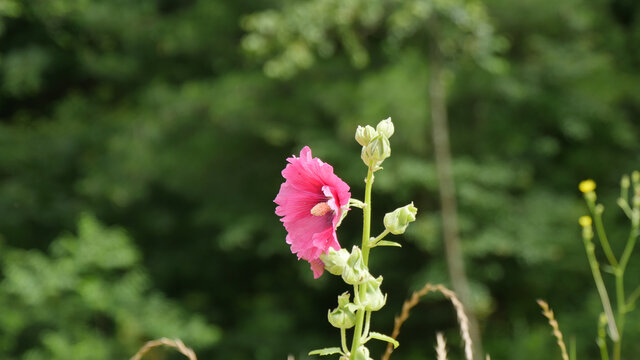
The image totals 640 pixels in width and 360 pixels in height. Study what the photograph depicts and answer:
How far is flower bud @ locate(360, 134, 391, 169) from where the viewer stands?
2.30ft

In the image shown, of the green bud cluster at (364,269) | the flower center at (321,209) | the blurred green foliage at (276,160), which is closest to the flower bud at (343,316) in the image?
the green bud cluster at (364,269)

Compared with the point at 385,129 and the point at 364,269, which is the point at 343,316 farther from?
the point at 385,129

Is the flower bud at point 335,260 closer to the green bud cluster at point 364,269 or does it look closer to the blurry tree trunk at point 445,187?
the green bud cluster at point 364,269

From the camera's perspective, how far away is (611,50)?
529 cm

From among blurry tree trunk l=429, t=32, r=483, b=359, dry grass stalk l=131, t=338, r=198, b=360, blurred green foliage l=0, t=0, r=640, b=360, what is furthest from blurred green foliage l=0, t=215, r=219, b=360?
dry grass stalk l=131, t=338, r=198, b=360

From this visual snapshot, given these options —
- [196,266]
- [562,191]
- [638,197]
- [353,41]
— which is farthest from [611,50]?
[638,197]

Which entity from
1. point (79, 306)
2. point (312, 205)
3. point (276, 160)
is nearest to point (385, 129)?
point (312, 205)

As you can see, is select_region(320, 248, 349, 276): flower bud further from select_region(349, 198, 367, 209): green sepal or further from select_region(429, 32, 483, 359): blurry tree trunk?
select_region(429, 32, 483, 359): blurry tree trunk

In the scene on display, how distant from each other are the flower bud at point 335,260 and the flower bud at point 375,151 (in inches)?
4.0

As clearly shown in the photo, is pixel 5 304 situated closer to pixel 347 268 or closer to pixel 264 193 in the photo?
pixel 264 193

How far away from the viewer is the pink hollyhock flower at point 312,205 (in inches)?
28.5

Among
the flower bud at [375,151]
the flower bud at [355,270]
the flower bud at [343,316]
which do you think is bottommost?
the flower bud at [343,316]

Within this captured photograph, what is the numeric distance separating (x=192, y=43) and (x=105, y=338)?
245cm

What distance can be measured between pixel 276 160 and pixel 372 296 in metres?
4.75
